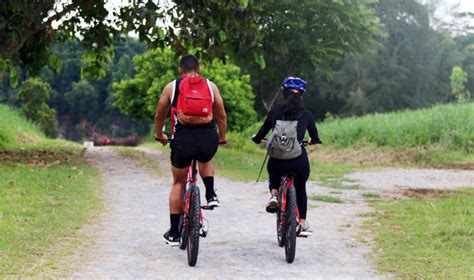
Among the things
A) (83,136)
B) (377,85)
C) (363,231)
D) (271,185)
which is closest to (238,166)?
(363,231)

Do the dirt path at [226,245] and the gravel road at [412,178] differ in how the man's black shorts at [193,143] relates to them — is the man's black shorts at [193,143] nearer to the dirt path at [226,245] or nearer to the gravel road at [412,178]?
the dirt path at [226,245]

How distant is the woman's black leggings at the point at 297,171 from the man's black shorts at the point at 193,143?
767 mm

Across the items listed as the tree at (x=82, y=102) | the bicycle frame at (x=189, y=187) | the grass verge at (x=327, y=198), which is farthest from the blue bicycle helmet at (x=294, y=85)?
the tree at (x=82, y=102)

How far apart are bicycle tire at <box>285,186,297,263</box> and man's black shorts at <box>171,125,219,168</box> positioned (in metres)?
0.87

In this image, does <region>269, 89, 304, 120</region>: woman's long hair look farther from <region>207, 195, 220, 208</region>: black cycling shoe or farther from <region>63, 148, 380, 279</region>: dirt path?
<region>63, 148, 380, 279</region>: dirt path

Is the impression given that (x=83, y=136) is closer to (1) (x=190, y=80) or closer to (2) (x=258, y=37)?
(2) (x=258, y=37)

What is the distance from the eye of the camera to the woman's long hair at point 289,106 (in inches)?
295

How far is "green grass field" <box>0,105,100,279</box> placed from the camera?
282 inches

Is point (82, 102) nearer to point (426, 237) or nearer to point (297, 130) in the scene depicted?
point (426, 237)

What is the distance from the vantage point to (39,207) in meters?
10.6

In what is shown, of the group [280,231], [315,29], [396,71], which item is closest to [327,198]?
[280,231]

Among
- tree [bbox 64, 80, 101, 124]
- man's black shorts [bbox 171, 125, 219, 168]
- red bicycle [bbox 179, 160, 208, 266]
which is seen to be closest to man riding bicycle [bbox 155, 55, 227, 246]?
man's black shorts [bbox 171, 125, 219, 168]

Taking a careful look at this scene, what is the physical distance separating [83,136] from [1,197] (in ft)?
250

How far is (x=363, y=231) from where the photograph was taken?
936 centimetres
